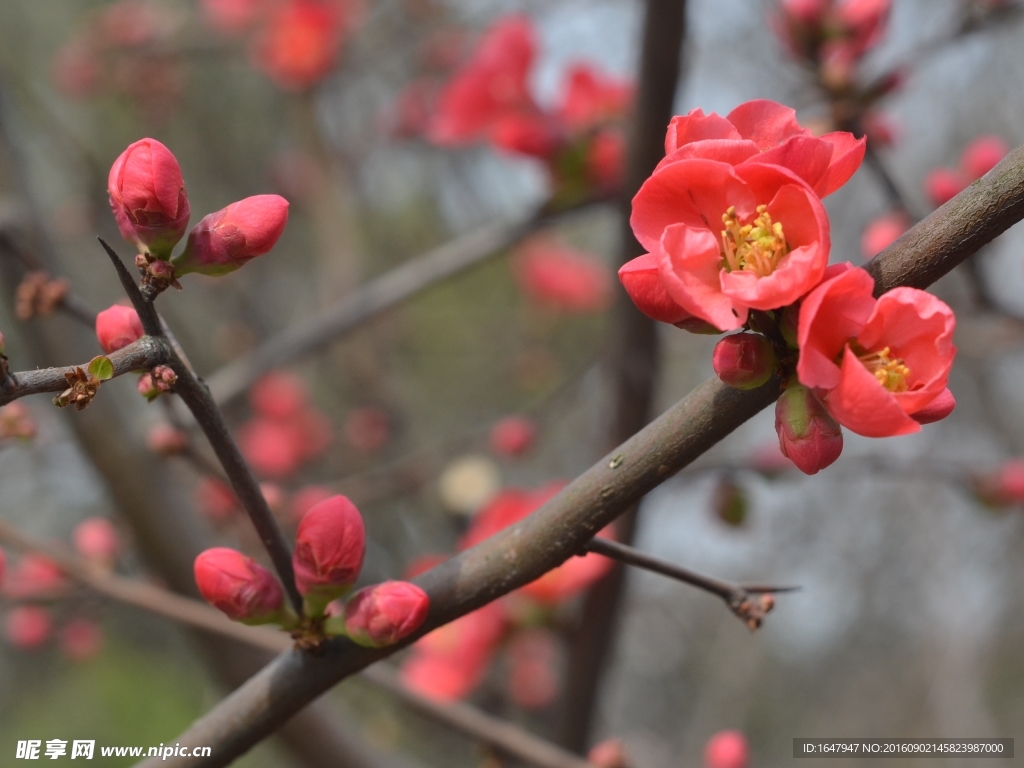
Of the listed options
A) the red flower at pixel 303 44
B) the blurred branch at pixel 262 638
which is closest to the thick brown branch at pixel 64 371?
the blurred branch at pixel 262 638

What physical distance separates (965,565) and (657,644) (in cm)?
139

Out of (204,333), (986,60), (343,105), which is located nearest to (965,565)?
(986,60)

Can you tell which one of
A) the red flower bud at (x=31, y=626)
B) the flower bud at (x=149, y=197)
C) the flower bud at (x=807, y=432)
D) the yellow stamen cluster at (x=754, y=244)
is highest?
the flower bud at (x=149, y=197)

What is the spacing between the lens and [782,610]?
11.6ft

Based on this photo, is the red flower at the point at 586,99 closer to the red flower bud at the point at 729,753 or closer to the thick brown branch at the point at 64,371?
the red flower bud at the point at 729,753

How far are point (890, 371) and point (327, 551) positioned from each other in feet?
1.31

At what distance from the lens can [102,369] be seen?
45 cm

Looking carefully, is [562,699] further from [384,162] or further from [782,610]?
[384,162]

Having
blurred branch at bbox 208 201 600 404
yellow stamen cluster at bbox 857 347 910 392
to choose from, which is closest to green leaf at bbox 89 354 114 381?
yellow stamen cluster at bbox 857 347 910 392

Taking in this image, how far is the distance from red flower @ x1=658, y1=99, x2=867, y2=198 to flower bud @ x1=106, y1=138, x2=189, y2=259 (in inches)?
12.3

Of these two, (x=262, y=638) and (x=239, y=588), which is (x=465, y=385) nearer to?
(x=262, y=638)

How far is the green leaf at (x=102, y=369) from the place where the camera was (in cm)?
45

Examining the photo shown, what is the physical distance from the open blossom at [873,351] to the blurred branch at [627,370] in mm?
731

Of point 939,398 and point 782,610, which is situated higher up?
point 939,398
